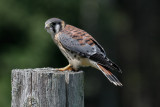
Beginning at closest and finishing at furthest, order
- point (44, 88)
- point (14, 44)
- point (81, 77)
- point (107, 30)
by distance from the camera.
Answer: point (44, 88)
point (81, 77)
point (14, 44)
point (107, 30)

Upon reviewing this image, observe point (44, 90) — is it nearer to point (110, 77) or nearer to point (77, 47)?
point (110, 77)

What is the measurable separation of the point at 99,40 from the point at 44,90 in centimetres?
977

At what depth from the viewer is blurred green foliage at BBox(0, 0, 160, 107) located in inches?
448

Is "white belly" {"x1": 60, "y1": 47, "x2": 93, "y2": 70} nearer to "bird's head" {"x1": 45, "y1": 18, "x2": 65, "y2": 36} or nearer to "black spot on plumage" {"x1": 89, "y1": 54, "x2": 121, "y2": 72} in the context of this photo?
"black spot on plumage" {"x1": 89, "y1": 54, "x2": 121, "y2": 72}

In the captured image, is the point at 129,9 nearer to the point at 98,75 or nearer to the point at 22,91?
the point at 98,75

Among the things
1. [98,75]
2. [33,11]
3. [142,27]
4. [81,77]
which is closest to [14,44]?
[33,11]

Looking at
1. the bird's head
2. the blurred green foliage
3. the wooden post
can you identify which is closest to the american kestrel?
the bird's head

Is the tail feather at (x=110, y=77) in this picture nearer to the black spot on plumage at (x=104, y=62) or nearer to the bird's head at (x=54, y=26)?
the black spot on plumage at (x=104, y=62)

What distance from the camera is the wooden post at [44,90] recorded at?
3.97 meters

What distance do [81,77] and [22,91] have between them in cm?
63

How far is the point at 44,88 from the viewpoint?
3973 millimetres

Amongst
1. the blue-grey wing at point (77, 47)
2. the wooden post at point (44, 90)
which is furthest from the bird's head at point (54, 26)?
the wooden post at point (44, 90)

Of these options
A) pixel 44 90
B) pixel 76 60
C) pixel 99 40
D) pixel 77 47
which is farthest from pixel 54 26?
pixel 99 40

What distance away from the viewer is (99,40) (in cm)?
1366
